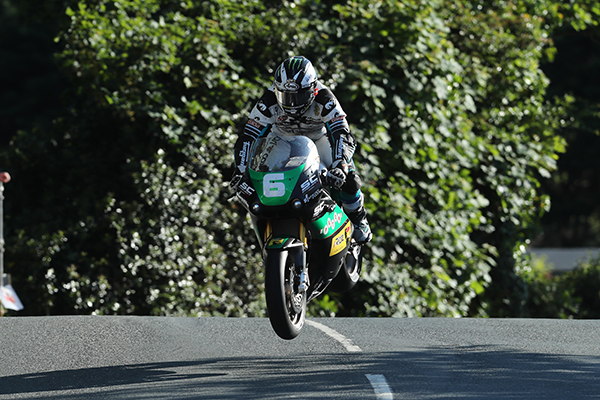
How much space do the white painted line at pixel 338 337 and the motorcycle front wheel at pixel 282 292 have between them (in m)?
0.63

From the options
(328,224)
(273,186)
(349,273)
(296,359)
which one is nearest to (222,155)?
(349,273)

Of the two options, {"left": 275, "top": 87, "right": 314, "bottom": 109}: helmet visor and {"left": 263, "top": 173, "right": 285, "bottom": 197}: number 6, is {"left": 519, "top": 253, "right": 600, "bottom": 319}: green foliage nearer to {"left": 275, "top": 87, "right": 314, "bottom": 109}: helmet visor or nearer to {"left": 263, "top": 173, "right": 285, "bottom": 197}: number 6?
{"left": 275, "top": 87, "right": 314, "bottom": 109}: helmet visor

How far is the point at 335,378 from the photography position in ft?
18.4

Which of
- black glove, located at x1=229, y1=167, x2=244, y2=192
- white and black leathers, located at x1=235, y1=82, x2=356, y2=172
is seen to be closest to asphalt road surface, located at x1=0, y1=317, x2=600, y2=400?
black glove, located at x1=229, y1=167, x2=244, y2=192

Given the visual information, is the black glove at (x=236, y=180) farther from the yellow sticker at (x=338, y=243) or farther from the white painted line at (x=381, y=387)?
the white painted line at (x=381, y=387)

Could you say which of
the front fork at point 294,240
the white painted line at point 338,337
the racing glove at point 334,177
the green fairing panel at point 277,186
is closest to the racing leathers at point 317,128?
the racing glove at point 334,177

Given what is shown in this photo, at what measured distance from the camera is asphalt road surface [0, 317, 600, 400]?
17.5ft

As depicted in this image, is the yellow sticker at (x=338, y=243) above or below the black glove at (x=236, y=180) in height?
below

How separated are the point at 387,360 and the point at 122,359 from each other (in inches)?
79.9

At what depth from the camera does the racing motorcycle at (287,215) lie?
5.89 meters

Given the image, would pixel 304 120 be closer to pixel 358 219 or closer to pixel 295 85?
pixel 295 85

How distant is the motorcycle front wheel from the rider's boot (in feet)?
5.27

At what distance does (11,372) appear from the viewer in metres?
5.92

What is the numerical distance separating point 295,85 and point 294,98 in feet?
0.44
